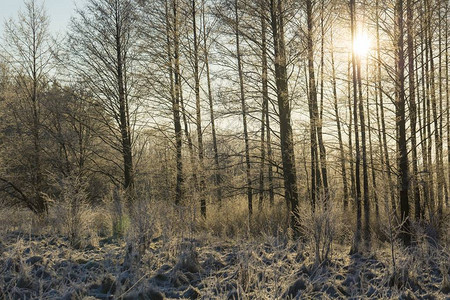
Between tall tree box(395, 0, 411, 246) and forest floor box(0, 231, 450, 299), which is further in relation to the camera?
tall tree box(395, 0, 411, 246)

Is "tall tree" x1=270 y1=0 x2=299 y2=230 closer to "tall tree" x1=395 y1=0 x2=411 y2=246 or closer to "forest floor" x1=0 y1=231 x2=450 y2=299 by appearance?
"tall tree" x1=395 y1=0 x2=411 y2=246

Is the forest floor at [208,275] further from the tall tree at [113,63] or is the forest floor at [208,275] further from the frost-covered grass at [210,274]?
the tall tree at [113,63]

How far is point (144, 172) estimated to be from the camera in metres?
13.9

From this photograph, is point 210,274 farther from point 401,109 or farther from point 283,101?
point 401,109

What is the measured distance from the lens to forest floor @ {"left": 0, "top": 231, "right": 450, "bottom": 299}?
4297 mm

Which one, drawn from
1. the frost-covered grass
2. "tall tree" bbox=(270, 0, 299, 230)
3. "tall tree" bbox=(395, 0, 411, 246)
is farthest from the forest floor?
"tall tree" bbox=(270, 0, 299, 230)

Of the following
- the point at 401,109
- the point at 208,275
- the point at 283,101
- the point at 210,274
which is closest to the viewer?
the point at 210,274

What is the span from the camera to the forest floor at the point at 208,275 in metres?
4.30

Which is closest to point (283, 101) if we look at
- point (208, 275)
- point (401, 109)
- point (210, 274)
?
point (401, 109)

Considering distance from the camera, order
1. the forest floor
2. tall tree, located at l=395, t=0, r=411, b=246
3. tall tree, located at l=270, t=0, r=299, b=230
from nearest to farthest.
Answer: the forest floor
tall tree, located at l=395, t=0, r=411, b=246
tall tree, located at l=270, t=0, r=299, b=230

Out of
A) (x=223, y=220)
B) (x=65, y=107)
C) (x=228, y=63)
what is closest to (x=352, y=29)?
(x=228, y=63)

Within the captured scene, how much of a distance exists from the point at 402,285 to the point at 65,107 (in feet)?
A: 42.0

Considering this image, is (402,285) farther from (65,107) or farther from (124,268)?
(65,107)

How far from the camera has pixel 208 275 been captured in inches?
207
